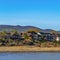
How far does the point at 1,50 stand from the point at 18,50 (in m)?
2.31

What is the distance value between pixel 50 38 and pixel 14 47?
777 inches

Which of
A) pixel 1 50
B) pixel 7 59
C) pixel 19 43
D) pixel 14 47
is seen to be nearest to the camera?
pixel 7 59

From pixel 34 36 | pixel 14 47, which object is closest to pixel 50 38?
pixel 34 36

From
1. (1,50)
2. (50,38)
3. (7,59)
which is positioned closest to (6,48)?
(1,50)

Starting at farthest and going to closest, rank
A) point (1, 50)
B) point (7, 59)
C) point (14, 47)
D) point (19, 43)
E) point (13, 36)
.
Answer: point (13, 36)
point (19, 43)
point (14, 47)
point (1, 50)
point (7, 59)

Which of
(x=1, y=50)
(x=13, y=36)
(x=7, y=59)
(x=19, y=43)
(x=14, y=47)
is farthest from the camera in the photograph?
(x=13, y=36)

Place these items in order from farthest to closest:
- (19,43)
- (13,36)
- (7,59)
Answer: (13,36)
(19,43)
(7,59)

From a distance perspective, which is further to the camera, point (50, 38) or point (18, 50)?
point (50, 38)

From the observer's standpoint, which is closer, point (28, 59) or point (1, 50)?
point (28, 59)

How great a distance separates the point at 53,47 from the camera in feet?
173

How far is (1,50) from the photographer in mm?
47438

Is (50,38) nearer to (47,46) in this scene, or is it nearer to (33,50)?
(47,46)

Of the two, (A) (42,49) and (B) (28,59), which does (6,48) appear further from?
(B) (28,59)

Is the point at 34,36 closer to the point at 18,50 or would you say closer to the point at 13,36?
the point at 13,36
